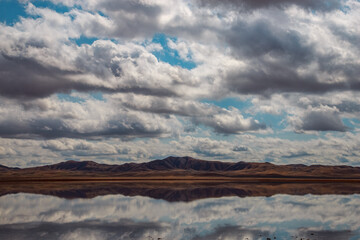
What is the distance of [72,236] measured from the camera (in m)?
22.0

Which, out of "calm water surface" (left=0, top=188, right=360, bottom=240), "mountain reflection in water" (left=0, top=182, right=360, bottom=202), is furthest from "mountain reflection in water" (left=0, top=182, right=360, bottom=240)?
"mountain reflection in water" (left=0, top=182, right=360, bottom=202)

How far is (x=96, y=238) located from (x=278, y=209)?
19.4m

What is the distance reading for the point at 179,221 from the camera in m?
27.4

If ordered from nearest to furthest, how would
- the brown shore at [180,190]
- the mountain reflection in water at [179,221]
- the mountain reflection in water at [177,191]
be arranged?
1. the mountain reflection in water at [179,221]
2. the mountain reflection in water at [177,191]
3. the brown shore at [180,190]

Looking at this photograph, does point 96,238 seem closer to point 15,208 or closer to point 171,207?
point 171,207

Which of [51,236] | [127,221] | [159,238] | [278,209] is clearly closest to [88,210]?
[127,221]

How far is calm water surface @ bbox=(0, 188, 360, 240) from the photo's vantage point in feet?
74.1

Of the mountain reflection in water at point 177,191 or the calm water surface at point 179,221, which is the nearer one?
the calm water surface at point 179,221

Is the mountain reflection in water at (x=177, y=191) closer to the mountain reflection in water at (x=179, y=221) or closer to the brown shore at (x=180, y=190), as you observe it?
the brown shore at (x=180, y=190)

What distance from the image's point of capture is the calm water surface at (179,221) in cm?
2258

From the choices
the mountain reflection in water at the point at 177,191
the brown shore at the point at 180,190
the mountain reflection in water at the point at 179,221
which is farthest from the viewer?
the brown shore at the point at 180,190

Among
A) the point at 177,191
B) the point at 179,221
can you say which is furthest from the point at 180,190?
the point at 179,221

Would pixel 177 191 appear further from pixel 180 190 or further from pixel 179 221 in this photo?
pixel 179 221

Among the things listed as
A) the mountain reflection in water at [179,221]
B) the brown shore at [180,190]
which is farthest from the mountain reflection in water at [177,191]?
the mountain reflection in water at [179,221]
